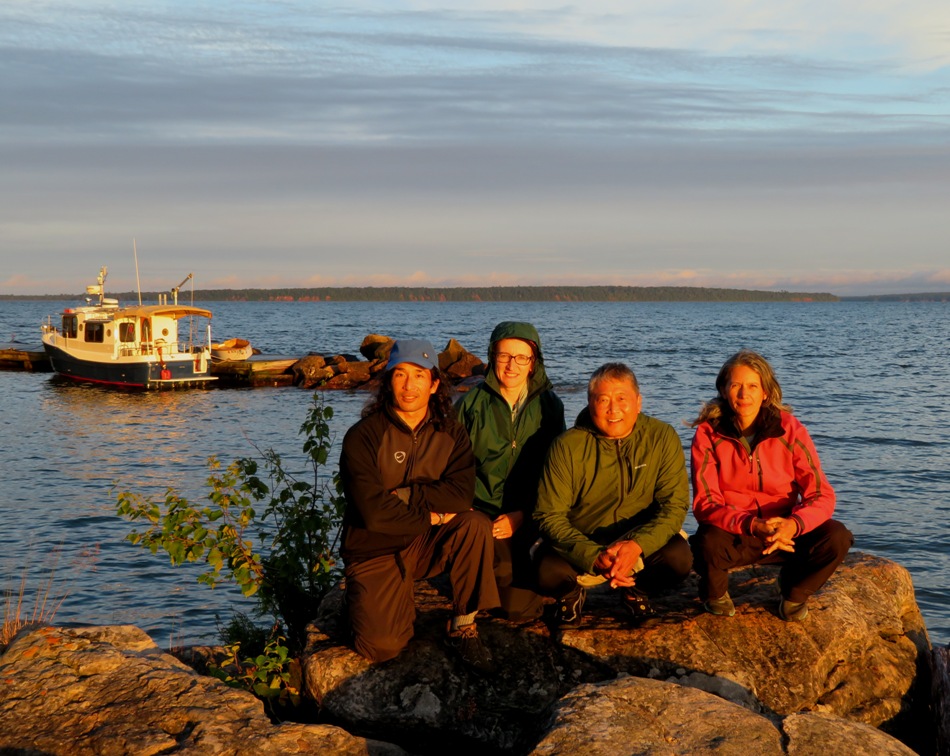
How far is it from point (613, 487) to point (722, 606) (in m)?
0.91

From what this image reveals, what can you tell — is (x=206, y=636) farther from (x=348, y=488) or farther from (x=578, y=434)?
(x=578, y=434)

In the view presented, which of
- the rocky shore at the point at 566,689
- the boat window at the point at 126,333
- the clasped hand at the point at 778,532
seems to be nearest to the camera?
the rocky shore at the point at 566,689

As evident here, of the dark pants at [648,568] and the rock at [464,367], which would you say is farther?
the rock at [464,367]

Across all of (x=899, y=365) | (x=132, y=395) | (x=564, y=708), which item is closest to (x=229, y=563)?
(x=564, y=708)

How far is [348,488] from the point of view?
199 inches

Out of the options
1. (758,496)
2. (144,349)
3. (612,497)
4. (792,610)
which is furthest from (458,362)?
(792,610)

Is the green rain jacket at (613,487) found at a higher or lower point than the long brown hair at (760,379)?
lower

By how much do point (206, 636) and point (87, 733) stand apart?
516 cm

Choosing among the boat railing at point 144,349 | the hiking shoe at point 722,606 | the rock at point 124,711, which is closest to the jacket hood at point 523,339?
the hiking shoe at point 722,606

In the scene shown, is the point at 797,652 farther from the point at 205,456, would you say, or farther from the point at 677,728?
the point at 205,456

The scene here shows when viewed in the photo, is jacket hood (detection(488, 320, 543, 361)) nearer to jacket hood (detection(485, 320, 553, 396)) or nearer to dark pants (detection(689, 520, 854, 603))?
→ jacket hood (detection(485, 320, 553, 396))

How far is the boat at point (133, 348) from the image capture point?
3512cm

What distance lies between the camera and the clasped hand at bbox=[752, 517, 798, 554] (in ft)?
16.8

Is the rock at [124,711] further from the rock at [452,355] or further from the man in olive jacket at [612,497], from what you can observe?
the rock at [452,355]
